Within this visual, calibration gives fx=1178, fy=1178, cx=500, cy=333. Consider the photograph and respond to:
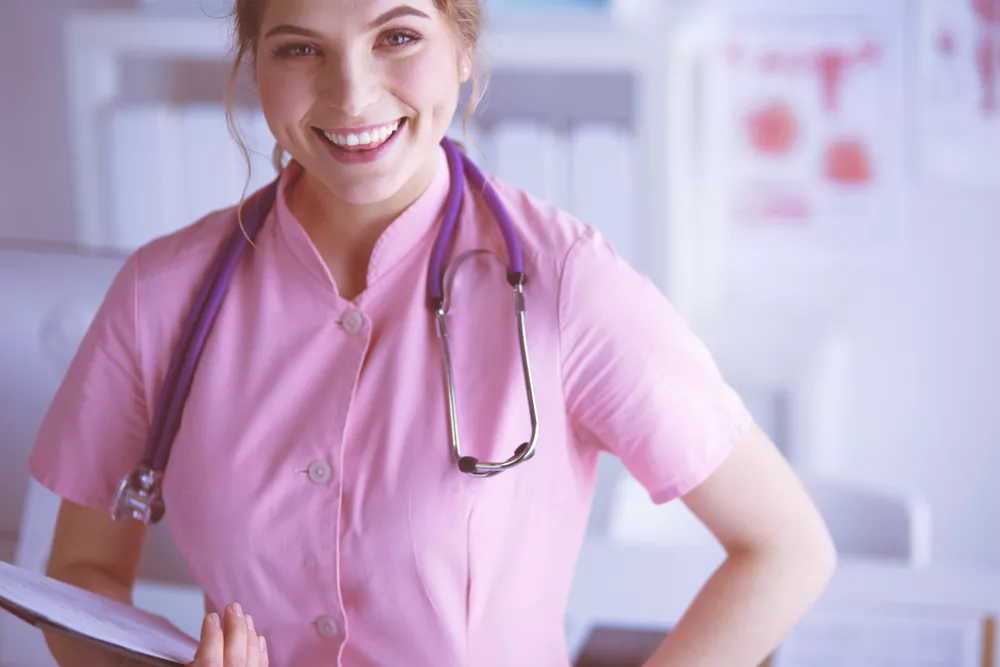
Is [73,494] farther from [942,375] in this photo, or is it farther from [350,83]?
[942,375]

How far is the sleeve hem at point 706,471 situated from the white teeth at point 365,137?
0.34m

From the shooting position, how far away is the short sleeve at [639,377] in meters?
0.87

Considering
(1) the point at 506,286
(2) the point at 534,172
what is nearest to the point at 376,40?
(1) the point at 506,286

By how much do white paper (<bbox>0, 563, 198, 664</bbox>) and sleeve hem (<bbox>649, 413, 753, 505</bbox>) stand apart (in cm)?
38

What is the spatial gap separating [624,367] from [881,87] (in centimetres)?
179

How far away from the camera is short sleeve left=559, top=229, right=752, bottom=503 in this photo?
0.87 metres

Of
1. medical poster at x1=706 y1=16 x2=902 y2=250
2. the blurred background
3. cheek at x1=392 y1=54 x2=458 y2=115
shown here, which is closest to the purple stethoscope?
cheek at x1=392 y1=54 x2=458 y2=115

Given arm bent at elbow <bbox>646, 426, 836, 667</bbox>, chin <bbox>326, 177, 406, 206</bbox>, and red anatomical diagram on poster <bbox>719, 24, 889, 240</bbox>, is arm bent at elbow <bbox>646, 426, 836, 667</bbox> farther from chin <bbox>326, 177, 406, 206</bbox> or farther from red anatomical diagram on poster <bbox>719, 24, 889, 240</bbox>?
red anatomical diagram on poster <bbox>719, 24, 889, 240</bbox>

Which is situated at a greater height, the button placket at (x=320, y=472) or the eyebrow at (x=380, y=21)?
the eyebrow at (x=380, y=21)

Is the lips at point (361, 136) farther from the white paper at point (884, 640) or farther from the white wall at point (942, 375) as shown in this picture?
the white wall at point (942, 375)

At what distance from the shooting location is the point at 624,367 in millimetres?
870

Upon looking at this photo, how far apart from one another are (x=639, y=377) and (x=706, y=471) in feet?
0.30

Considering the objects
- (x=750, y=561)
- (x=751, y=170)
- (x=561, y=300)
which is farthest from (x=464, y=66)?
Result: (x=751, y=170)

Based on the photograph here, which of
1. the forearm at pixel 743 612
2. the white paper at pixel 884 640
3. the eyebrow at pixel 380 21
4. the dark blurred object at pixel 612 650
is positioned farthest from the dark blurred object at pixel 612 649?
the eyebrow at pixel 380 21
